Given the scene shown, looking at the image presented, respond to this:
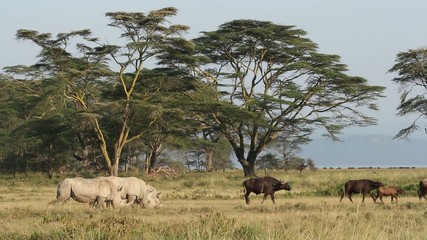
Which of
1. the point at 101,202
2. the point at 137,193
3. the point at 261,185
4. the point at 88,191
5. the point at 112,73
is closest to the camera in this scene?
the point at 88,191

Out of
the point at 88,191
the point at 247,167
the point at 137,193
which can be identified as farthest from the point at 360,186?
the point at 247,167

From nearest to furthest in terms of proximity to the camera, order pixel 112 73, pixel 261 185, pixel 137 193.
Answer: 1. pixel 137 193
2. pixel 261 185
3. pixel 112 73

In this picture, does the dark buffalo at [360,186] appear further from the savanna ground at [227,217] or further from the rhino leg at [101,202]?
the rhino leg at [101,202]

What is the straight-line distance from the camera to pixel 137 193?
22.1m

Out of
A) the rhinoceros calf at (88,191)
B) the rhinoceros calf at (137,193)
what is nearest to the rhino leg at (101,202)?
the rhinoceros calf at (88,191)

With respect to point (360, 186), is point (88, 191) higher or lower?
lower

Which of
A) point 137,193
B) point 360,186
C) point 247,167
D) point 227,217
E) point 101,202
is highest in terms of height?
point 247,167

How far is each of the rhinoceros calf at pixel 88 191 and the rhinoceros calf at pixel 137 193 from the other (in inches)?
30.6

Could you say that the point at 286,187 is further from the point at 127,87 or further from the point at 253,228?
the point at 127,87

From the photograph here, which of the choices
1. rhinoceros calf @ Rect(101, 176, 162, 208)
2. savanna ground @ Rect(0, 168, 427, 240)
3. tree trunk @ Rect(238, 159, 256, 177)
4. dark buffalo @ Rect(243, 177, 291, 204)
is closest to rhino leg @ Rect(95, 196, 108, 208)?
savanna ground @ Rect(0, 168, 427, 240)

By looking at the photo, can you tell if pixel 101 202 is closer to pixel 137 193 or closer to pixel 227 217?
pixel 137 193

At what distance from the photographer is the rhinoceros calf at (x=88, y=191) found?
19953mm

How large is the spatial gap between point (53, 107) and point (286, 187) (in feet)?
69.8

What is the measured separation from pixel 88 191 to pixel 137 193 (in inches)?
93.0
